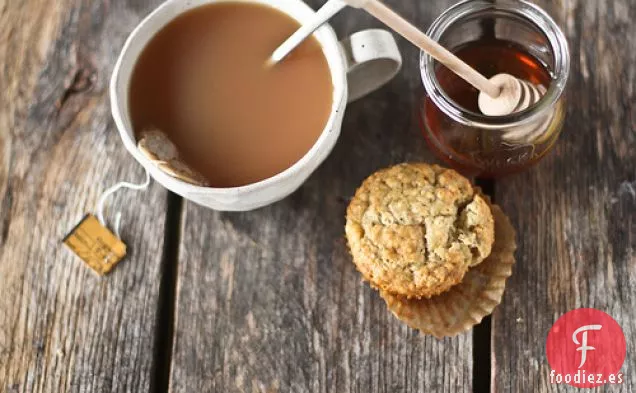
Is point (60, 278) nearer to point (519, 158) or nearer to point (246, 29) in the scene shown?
point (246, 29)

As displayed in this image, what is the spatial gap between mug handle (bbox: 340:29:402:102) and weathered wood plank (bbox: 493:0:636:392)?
241 mm

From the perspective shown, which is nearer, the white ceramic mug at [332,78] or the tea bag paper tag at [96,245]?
the white ceramic mug at [332,78]

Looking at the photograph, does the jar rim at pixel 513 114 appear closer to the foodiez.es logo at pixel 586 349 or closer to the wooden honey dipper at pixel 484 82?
the wooden honey dipper at pixel 484 82

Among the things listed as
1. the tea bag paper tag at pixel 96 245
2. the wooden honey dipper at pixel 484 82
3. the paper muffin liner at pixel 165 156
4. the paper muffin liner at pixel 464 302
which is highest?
the wooden honey dipper at pixel 484 82

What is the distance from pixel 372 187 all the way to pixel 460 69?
0.65 ft

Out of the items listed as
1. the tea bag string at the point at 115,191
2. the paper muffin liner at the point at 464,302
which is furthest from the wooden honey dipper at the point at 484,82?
the tea bag string at the point at 115,191

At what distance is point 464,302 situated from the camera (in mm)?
1037

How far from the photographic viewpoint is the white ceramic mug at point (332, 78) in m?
0.96

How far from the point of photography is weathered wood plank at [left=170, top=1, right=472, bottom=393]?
3.48 feet

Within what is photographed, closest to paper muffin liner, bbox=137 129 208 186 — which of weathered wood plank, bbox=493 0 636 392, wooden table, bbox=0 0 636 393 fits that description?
wooden table, bbox=0 0 636 393

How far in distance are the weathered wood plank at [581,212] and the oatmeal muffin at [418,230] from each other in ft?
0.38

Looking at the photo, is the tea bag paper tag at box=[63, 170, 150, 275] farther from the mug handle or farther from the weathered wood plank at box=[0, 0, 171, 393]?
the mug handle

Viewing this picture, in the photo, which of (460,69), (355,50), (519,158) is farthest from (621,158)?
(355,50)

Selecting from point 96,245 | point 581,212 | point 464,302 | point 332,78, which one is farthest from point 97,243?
point 581,212
